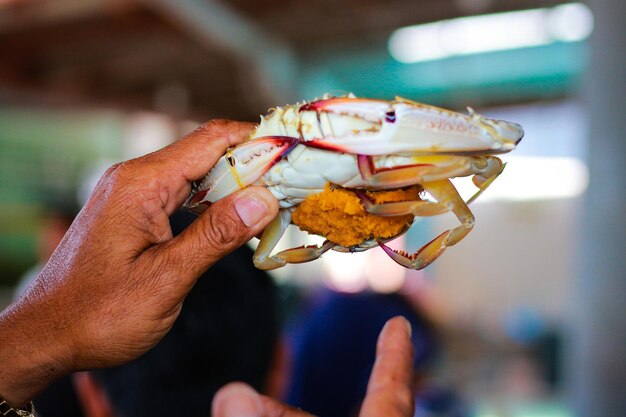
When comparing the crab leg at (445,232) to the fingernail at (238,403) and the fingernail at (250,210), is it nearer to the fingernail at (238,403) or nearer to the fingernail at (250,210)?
the fingernail at (250,210)

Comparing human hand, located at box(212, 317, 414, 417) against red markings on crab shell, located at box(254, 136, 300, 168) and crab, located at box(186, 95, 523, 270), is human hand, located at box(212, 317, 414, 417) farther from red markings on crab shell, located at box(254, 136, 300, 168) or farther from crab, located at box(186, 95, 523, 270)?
red markings on crab shell, located at box(254, 136, 300, 168)

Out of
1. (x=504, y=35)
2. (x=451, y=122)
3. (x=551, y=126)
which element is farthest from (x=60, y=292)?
(x=551, y=126)

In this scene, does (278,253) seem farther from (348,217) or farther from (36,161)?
(36,161)

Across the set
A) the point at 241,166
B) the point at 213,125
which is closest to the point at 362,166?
the point at 241,166

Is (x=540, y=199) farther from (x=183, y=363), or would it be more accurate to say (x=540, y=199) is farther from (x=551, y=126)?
(x=183, y=363)

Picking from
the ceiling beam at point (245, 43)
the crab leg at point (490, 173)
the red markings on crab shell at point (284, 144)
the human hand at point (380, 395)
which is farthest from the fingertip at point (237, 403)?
the ceiling beam at point (245, 43)

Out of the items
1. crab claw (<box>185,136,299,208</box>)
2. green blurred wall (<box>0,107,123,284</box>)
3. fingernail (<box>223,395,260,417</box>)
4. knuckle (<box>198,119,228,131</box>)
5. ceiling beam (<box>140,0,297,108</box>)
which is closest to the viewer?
fingernail (<box>223,395,260,417</box>)

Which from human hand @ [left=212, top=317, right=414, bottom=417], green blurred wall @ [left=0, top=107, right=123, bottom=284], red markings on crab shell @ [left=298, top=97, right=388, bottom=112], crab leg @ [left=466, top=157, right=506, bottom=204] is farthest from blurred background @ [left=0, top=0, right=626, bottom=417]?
red markings on crab shell @ [left=298, top=97, right=388, bottom=112]
